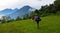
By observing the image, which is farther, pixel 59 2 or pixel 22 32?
pixel 59 2

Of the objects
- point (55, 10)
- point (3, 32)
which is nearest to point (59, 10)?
point (55, 10)

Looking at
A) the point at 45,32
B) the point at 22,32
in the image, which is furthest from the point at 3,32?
the point at 45,32

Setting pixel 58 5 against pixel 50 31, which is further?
pixel 58 5

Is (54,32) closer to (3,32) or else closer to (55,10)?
(3,32)

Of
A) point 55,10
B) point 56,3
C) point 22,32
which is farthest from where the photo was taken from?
point 56,3

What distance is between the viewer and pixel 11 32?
2544 cm

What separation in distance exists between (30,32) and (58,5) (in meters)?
50.6

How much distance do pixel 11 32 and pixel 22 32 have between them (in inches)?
64.7

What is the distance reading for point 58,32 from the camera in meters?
23.0

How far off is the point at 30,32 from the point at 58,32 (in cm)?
344

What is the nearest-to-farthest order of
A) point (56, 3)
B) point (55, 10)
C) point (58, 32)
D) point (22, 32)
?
point (58, 32) → point (22, 32) → point (55, 10) → point (56, 3)

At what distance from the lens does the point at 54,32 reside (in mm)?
23203

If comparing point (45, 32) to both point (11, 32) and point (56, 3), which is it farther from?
point (56, 3)

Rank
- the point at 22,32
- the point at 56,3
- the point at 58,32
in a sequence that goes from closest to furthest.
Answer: the point at 58,32, the point at 22,32, the point at 56,3
